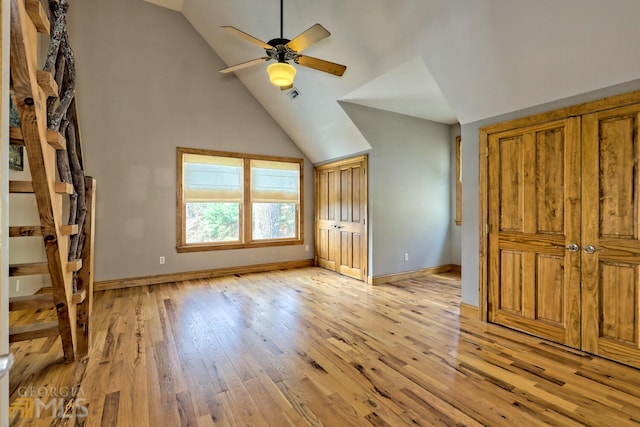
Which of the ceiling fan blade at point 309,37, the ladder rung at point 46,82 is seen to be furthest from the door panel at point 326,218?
the ladder rung at point 46,82

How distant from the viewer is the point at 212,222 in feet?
17.9

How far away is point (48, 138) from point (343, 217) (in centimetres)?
432

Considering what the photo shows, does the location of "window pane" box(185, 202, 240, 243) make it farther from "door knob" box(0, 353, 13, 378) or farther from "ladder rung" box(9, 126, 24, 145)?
"door knob" box(0, 353, 13, 378)

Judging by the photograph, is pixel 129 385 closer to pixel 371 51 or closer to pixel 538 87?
pixel 371 51

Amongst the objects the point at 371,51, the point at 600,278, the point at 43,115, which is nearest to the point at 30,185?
the point at 43,115

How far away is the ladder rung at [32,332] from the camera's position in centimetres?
220

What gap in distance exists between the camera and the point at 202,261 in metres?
5.32

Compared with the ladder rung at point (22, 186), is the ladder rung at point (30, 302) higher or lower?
lower

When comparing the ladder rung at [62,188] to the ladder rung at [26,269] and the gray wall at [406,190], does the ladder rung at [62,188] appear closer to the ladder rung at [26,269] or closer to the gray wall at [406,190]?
the ladder rung at [26,269]

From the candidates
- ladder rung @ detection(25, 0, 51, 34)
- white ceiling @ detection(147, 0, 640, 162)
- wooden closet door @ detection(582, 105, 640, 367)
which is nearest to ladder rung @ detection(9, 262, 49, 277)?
ladder rung @ detection(25, 0, 51, 34)

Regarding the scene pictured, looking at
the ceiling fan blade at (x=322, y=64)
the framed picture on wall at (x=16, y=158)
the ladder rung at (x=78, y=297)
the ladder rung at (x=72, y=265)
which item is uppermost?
the ceiling fan blade at (x=322, y=64)

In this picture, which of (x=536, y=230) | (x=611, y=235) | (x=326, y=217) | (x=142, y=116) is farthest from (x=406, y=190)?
(x=142, y=116)

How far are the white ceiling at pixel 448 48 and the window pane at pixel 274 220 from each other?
2034 millimetres

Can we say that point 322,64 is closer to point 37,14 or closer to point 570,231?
point 37,14
